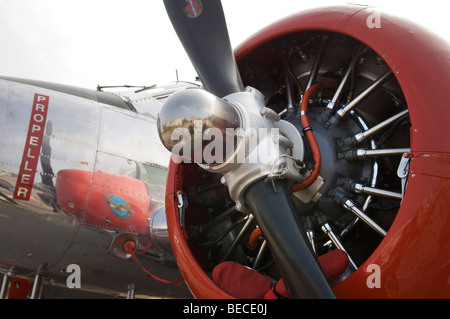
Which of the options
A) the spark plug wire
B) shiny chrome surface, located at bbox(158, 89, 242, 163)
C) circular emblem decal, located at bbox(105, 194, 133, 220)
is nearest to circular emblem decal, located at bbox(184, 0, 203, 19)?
shiny chrome surface, located at bbox(158, 89, 242, 163)

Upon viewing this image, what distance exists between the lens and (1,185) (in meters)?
3.51

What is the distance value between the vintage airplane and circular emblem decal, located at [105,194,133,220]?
0.01 m

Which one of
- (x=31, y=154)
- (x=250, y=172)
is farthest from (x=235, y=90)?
(x=31, y=154)

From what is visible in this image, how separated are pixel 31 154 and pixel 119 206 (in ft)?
2.96

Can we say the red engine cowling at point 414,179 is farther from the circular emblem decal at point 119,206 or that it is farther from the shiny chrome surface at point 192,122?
the circular emblem decal at point 119,206

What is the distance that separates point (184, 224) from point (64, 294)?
2.30m

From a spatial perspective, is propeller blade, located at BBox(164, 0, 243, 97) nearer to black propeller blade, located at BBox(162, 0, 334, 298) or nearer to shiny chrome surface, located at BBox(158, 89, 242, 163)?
black propeller blade, located at BBox(162, 0, 334, 298)

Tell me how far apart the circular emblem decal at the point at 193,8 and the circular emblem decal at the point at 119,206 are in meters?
1.99

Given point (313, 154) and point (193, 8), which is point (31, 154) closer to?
point (193, 8)

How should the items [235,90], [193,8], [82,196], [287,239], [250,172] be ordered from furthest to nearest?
[82,196] → [235,90] → [193,8] → [250,172] → [287,239]

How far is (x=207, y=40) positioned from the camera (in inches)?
108

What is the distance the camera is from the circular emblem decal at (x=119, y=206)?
12.9 feet

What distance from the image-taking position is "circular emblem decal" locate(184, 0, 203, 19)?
8.67ft

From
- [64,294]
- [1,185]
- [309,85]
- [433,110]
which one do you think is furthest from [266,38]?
[64,294]
